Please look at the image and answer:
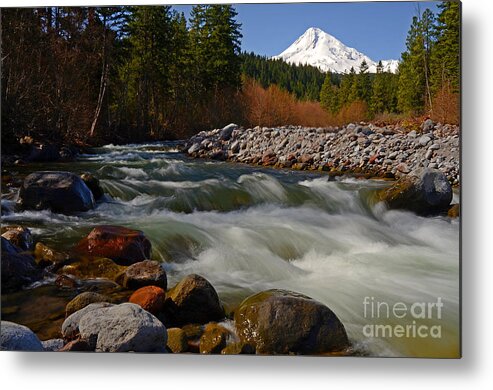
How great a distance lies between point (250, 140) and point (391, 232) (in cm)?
99

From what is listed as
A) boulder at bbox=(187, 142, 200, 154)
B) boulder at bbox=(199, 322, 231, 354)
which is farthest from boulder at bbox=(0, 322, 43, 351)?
boulder at bbox=(187, 142, 200, 154)

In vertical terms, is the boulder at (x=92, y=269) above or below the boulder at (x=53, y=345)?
above

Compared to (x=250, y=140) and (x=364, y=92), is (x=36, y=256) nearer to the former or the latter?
(x=250, y=140)

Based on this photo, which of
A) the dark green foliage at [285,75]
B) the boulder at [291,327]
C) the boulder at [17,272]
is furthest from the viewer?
the dark green foliage at [285,75]

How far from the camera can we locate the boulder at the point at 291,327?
2812 mm

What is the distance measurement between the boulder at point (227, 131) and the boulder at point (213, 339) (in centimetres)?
111

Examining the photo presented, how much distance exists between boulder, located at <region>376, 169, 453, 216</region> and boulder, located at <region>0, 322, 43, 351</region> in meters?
2.10

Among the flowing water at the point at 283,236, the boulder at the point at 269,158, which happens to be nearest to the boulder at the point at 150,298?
the flowing water at the point at 283,236

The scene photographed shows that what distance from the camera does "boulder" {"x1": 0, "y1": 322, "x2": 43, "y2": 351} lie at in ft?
9.64

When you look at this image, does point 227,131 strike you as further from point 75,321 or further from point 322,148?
point 75,321

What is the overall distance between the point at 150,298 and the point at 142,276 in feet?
0.45

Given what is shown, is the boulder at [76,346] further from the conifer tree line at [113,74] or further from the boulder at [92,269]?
the conifer tree line at [113,74]

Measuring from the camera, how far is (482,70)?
2.83m

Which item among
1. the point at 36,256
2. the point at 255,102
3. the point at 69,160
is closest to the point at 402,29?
the point at 255,102
